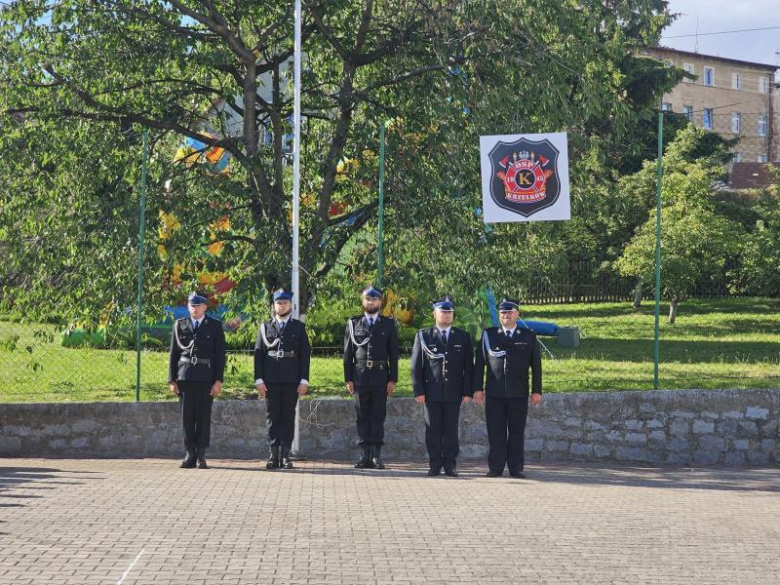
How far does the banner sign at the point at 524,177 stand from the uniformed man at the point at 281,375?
2742 mm

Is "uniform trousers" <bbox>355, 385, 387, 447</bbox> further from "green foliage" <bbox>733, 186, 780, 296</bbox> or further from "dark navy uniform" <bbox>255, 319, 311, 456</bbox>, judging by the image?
"green foliage" <bbox>733, 186, 780, 296</bbox>

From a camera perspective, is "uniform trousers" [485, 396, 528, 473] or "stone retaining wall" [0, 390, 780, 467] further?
"stone retaining wall" [0, 390, 780, 467]

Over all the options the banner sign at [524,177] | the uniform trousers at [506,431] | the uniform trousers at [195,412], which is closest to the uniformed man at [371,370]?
the uniform trousers at [506,431]

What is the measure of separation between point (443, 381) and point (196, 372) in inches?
98.2

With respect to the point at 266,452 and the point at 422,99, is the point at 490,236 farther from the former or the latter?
the point at 266,452

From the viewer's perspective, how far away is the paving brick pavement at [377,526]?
6.95 m

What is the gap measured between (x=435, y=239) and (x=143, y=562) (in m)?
7.27

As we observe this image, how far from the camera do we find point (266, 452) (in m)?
12.4

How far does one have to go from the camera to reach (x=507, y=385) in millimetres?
11211

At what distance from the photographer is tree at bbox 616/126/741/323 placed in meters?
26.2

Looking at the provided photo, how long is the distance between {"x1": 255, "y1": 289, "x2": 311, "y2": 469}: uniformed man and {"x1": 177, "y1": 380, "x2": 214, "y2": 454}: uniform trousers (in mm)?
565

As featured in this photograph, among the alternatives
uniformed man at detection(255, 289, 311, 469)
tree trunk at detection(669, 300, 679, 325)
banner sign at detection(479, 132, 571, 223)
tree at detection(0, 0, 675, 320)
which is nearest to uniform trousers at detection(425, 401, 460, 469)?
uniformed man at detection(255, 289, 311, 469)

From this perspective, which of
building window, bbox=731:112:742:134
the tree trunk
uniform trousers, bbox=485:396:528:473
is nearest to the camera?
uniform trousers, bbox=485:396:528:473

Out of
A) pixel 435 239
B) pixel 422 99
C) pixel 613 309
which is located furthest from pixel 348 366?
pixel 613 309
